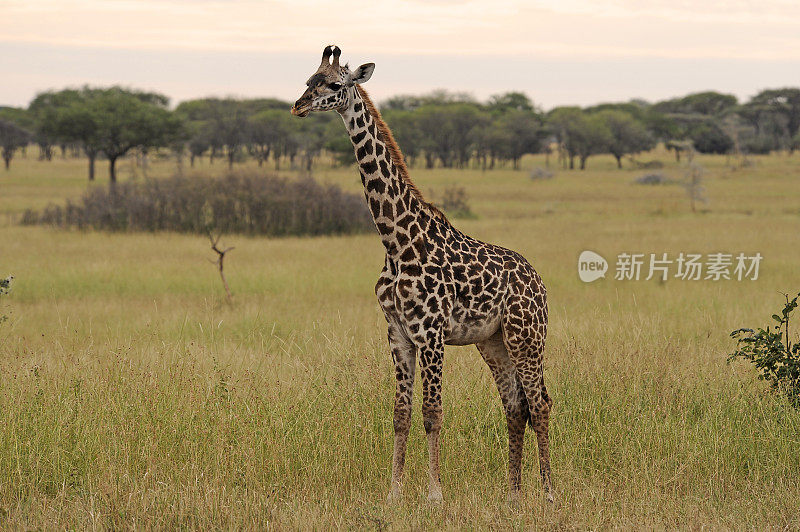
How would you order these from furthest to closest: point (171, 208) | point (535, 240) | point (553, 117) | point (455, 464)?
point (553, 117) < point (171, 208) < point (535, 240) < point (455, 464)

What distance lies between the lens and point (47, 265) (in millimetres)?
18656

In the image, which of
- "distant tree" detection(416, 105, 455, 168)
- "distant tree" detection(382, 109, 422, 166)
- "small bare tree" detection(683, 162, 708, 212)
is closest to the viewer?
"small bare tree" detection(683, 162, 708, 212)

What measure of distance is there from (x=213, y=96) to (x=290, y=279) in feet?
264

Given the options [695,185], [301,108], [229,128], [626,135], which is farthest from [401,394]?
[626,135]

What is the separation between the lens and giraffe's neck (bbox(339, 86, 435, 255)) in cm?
548

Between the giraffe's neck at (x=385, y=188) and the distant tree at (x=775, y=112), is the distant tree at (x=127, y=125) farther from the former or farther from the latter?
the distant tree at (x=775, y=112)

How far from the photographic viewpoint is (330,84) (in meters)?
5.19

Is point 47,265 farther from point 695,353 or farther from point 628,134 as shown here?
point 628,134

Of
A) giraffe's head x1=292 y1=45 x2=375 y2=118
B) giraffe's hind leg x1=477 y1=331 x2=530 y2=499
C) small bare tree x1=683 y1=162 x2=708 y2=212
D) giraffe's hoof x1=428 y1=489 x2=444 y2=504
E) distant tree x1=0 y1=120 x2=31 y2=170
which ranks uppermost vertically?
distant tree x1=0 y1=120 x2=31 y2=170

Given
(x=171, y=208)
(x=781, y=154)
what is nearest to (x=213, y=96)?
(x=781, y=154)

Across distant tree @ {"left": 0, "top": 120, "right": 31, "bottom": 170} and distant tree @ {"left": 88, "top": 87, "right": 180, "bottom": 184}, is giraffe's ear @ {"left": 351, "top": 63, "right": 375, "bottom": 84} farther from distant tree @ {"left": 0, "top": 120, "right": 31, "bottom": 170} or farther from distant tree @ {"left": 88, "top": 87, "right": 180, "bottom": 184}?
distant tree @ {"left": 0, "top": 120, "right": 31, "bottom": 170}

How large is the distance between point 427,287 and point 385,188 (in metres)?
0.70

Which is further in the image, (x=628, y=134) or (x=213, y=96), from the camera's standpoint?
(x=213, y=96)

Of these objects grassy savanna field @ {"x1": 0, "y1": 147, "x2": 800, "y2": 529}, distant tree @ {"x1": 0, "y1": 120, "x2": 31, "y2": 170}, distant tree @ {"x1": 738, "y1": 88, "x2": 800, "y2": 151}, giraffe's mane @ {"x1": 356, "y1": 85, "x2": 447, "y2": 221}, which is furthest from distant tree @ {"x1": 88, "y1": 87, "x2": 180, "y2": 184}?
distant tree @ {"x1": 738, "y1": 88, "x2": 800, "y2": 151}
